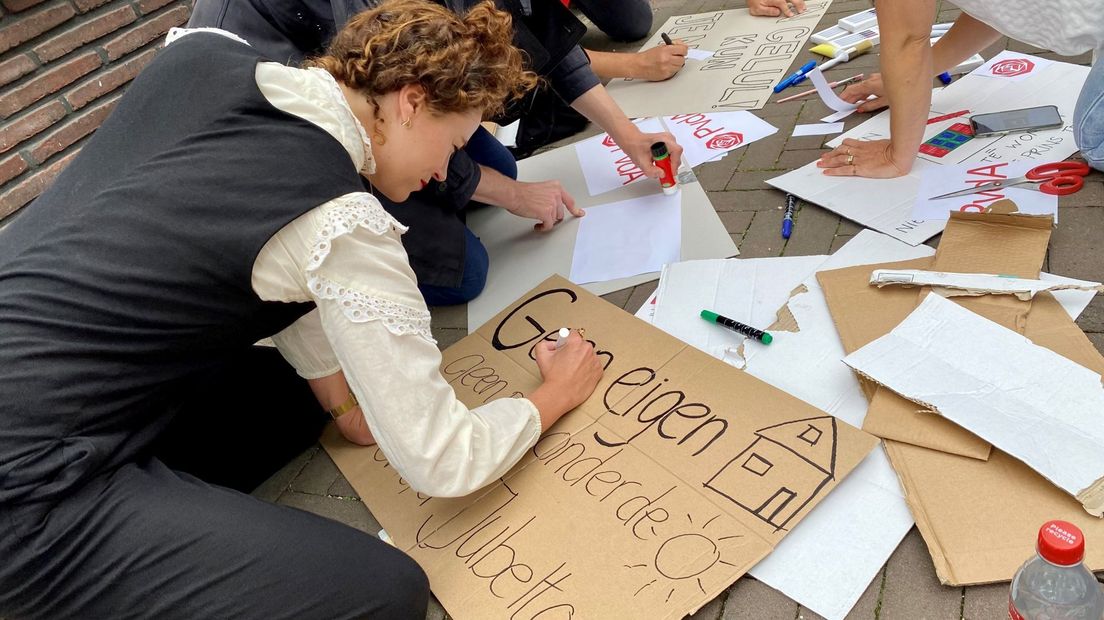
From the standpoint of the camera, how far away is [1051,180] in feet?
6.07

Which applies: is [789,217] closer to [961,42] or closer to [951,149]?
[951,149]

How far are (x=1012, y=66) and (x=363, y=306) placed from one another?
7.07 ft

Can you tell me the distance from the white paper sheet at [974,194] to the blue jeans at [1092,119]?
0.41ft

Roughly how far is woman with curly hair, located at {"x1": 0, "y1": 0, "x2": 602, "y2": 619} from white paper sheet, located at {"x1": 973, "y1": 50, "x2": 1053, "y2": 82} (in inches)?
68.0

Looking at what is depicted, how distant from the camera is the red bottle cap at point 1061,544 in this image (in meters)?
0.87

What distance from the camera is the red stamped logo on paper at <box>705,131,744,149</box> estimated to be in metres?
2.47

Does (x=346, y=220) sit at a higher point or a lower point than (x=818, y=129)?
higher

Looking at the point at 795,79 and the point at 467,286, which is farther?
the point at 795,79

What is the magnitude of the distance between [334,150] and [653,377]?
778mm

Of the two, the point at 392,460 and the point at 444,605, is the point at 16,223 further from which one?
the point at 444,605

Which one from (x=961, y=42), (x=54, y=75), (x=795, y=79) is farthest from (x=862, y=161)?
(x=54, y=75)

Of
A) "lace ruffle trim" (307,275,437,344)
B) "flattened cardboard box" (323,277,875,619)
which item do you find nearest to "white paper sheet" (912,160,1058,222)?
"flattened cardboard box" (323,277,875,619)

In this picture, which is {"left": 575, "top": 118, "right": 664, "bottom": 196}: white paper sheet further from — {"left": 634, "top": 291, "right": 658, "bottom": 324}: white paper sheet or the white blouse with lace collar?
the white blouse with lace collar

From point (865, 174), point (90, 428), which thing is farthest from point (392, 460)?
point (865, 174)
